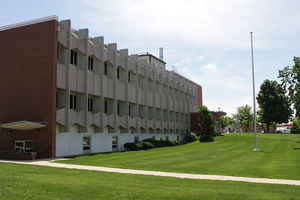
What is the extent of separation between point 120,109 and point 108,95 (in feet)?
14.7

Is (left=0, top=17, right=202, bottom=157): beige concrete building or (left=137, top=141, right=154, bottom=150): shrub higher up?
(left=0, top=17, right=202, bottom=157): beige concrete building

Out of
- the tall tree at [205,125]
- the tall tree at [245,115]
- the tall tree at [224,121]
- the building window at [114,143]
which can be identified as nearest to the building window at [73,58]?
the building window at [114,143]

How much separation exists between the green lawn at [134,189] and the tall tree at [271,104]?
256 ft

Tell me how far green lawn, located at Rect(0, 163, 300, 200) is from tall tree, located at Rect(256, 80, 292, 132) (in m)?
78.0

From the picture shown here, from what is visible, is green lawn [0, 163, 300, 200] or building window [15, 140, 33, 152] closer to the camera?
green lawn [0, 163, 300, 200]

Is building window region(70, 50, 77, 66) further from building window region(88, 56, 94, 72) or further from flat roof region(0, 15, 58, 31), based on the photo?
flat roof region(0, 15, 58, 31)

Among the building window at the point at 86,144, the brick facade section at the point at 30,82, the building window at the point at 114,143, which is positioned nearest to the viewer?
the brick facade section at the point at 30,82

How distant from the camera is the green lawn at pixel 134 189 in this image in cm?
1037

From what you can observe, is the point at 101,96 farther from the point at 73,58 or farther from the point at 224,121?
the point at 224,121

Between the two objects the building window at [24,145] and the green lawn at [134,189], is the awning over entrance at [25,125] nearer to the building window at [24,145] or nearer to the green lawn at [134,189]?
the building window at [24,145]

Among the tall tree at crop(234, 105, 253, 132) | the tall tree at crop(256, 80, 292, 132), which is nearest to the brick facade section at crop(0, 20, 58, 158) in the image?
the tall tree at crop(256, 80, 292, 132)

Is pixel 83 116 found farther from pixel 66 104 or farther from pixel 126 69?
pixel 126 69

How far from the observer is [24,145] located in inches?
1102

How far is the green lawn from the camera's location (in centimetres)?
1037
